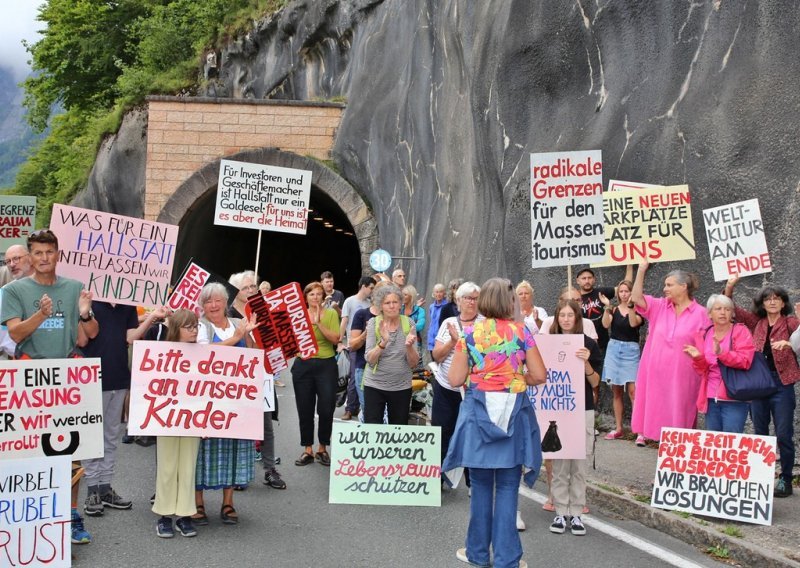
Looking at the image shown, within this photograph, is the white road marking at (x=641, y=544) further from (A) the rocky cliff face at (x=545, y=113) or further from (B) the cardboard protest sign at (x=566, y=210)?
(A) the rocky cliff face at (x=545, y=113)

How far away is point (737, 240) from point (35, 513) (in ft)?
21.8

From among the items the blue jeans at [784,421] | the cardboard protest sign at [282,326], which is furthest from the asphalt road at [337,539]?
the blue jeans at [784,421]

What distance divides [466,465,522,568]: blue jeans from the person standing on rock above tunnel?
3409 mm

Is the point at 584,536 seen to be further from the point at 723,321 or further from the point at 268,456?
the point at 268,456

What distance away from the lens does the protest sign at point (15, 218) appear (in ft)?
47.7

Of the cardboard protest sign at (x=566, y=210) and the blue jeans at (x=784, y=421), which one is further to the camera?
the cardboard protest sign at (x=566, y=210)

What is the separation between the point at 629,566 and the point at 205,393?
Answer: 3227mm

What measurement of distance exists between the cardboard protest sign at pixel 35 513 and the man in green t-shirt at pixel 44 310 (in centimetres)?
60

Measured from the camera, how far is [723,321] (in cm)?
816

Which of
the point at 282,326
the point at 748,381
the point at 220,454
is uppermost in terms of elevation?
the point at 282,326

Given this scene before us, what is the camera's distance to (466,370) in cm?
618

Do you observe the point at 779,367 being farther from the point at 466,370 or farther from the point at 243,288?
the point at 243,288

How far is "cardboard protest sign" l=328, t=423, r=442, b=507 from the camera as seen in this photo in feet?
26.8

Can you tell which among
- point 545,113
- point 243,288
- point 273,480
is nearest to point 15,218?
point 243,288
